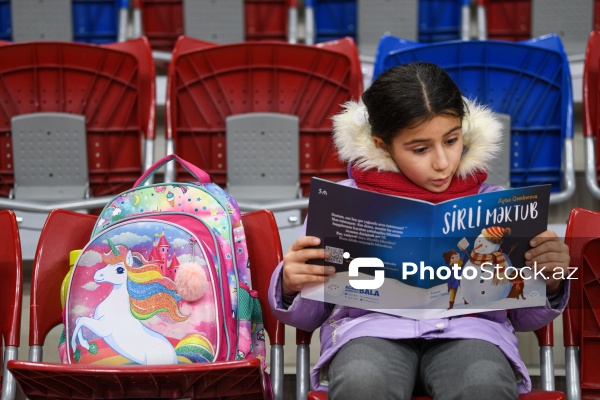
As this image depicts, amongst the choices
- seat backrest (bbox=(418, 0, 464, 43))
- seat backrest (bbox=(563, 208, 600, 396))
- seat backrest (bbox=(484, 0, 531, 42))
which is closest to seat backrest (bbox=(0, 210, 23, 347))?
seat backrest (bbox=(563, 208, 600, 396))

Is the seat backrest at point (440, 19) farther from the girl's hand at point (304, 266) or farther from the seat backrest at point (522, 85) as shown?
the girl's hand at point (304, 266)

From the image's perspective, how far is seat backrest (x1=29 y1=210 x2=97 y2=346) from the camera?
1.56 m

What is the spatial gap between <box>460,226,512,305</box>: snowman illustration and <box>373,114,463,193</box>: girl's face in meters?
0.16

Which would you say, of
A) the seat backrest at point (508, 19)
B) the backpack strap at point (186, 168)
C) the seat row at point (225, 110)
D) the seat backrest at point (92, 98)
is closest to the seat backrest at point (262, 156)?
the seat row at point (225, 110)

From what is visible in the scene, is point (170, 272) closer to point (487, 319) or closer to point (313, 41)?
point (487, 319)

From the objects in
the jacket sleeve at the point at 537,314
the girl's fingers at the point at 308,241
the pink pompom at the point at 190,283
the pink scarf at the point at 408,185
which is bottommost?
the jacket sleeve at the point at 537,314

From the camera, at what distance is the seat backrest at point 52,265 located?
1558 mm

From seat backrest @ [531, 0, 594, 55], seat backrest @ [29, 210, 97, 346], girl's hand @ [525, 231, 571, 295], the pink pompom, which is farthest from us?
Answer: seat backrest @ [531, 0, 594, 55]

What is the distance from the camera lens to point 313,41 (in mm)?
3010

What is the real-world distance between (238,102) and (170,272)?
916 mm

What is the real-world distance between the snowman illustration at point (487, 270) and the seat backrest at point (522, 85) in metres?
0.98

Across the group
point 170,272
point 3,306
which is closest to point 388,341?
point 170,272

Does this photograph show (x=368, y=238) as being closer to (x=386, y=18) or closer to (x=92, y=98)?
(x=92, y=98)

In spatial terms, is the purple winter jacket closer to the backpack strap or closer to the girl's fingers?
the girl's fingers
